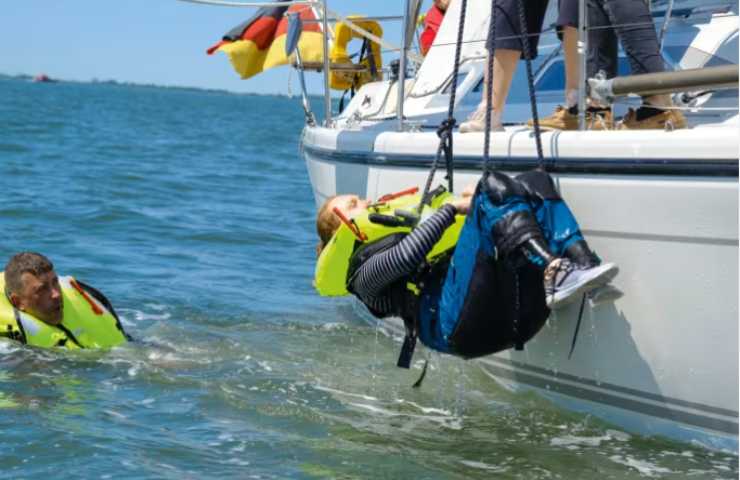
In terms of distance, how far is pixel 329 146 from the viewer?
6.61 meters

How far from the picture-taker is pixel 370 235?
4973 millimetres

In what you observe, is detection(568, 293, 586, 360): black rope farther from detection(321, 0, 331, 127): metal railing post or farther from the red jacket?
the red jacket

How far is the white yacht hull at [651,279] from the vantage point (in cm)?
428

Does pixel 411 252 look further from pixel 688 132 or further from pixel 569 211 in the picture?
pixel 688 132

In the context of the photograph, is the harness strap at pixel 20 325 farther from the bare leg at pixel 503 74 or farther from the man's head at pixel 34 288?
the bare leg at pixel 503 74

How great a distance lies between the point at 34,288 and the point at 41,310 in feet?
0.49

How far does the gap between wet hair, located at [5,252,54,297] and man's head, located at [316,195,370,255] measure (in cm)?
181

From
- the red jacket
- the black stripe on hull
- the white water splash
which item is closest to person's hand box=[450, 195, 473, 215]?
the black stripe on hull

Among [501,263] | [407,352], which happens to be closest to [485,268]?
[501,263]

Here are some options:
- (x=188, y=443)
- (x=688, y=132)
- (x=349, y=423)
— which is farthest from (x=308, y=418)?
(x=688, y=132)

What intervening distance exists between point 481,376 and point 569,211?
5.49 ft

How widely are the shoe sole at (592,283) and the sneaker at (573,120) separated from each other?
33.5 inches

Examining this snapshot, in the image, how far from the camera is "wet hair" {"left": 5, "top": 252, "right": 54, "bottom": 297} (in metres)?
6.40

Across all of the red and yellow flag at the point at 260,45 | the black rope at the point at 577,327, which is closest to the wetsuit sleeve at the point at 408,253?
the black rope at the point at 577,327
